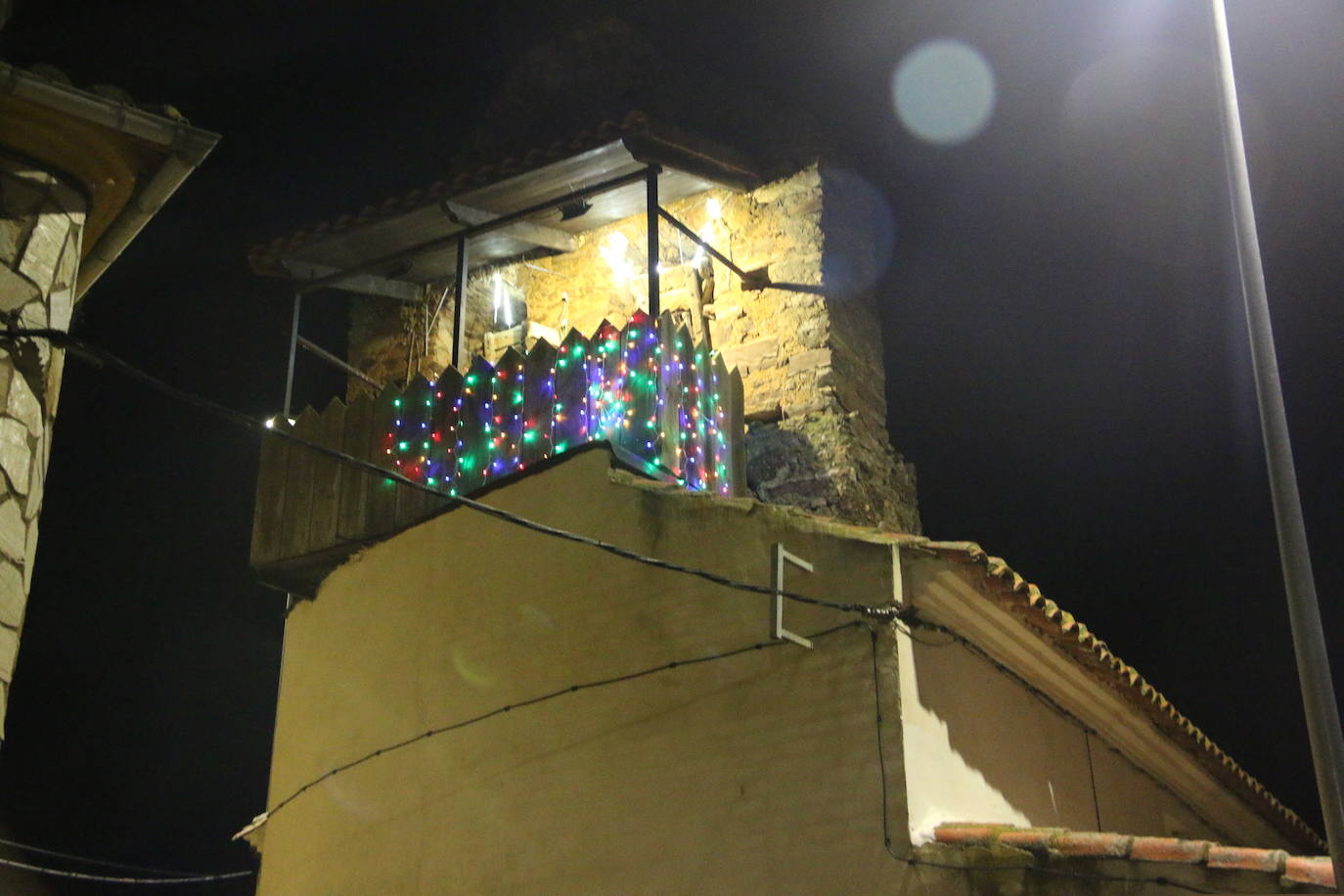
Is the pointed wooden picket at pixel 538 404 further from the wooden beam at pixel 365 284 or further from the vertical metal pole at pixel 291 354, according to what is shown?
the wooden beam at pixel 365 284

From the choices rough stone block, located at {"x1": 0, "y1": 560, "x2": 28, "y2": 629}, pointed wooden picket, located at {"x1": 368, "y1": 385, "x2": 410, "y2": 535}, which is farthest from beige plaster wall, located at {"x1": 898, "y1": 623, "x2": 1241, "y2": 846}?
pointed wooden picket, located at {"x1": 368, "y1": 385, "x2": 410, "y2": 535}

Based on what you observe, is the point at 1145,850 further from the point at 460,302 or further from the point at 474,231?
the point at 474,231

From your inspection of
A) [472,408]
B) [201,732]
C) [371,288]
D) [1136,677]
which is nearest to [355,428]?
[472,408]

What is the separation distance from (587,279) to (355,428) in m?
3.53

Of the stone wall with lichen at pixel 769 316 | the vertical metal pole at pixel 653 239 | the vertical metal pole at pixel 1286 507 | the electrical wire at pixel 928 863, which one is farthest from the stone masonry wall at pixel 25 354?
the stone wall with lichen at pixel 769 316

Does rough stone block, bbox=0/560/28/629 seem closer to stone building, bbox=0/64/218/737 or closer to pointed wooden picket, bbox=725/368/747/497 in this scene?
stone building, bbox=0/64/218/737

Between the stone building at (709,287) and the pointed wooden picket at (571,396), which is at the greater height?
the stone building at (709,287)

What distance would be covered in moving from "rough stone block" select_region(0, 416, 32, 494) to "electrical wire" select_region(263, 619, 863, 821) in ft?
11.2

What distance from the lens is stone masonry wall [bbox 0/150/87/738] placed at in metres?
5.49

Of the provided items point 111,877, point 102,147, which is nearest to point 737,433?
point 102,147

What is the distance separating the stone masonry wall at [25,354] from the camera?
5.49 metres

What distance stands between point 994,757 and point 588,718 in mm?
2527

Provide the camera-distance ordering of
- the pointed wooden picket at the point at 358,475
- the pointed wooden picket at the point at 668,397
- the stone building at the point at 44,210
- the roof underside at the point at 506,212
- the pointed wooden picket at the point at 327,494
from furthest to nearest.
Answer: the roof underside at the point at 506,212 < the pointed wooden picket at the point at 327,494 < the pointed wooden picket at the point at 358,475 < the pointed wooden picket at the point at 668,397 < the stone building at the point at 44,210

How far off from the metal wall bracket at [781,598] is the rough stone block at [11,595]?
3692 mm
